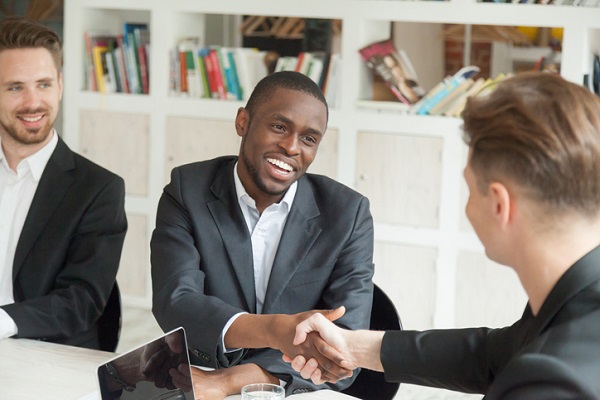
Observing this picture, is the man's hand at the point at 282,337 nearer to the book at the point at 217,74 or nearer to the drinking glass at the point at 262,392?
the drinking glass at the point at 262,392

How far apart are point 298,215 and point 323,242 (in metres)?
0.10

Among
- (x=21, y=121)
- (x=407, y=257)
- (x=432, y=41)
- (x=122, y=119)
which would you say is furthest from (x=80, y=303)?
(x=432, y=41)

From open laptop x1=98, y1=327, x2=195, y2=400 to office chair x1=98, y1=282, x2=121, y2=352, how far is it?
2.98 feet

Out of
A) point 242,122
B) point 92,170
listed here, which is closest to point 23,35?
point 92,170

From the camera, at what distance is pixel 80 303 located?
2574mm

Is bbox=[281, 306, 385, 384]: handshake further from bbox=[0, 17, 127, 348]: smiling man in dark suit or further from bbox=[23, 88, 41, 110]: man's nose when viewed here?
bbox=[23, 88, 41, 110]: man's nose

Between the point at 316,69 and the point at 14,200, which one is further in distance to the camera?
the point at 316,69

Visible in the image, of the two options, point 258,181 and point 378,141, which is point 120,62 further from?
point 258,181

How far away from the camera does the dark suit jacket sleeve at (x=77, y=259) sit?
2574mm

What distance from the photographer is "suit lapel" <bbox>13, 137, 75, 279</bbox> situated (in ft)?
8.76

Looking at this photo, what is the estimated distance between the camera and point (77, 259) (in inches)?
105

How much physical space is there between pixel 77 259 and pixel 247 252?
575 mm

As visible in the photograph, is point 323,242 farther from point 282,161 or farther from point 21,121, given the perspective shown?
point 21,121

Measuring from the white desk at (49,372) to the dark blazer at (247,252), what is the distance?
0.23 metres
